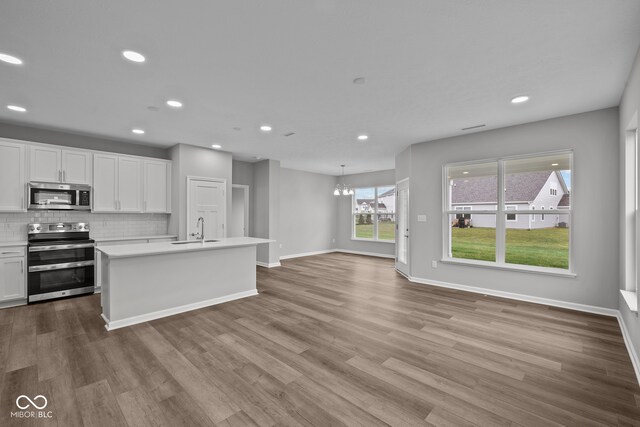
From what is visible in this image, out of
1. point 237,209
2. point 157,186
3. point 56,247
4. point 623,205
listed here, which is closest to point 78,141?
point 157,186

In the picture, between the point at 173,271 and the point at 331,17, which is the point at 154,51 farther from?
the point at 173,271

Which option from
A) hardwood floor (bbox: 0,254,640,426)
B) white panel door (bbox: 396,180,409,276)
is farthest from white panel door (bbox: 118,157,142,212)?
white panel door (bbox: 396,180,409,276)

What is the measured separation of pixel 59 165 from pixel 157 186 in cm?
144

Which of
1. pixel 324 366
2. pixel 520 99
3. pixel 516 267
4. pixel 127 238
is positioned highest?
pixel 520 99

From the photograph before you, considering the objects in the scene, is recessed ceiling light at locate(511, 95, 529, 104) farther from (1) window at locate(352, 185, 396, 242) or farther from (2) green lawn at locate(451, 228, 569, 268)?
(1) window at locate(352, 185, 396, 242)

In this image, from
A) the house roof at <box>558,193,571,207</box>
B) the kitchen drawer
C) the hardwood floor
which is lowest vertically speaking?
the hardwood floor

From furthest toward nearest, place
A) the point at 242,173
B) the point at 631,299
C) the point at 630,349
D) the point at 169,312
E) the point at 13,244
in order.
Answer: the point at 242,173 → the point at 13,244 → the point at 169,312 → the point at 631,299 → the point at 630,349

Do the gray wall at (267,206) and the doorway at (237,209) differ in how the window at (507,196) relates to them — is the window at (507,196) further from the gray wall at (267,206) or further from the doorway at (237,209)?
the doorway at (237,209)

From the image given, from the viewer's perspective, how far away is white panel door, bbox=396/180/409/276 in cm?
625

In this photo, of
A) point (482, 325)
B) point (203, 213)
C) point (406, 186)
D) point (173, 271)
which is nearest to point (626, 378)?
point (482, 325)

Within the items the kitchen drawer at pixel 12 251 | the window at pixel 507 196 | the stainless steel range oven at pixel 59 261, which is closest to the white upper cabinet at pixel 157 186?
the stainless steel range oven at pixel 59 261

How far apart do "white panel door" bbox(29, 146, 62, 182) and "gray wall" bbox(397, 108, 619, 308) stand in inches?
261

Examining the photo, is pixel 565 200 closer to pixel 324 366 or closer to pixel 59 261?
pixel 324 366

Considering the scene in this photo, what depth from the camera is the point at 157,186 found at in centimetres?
552
